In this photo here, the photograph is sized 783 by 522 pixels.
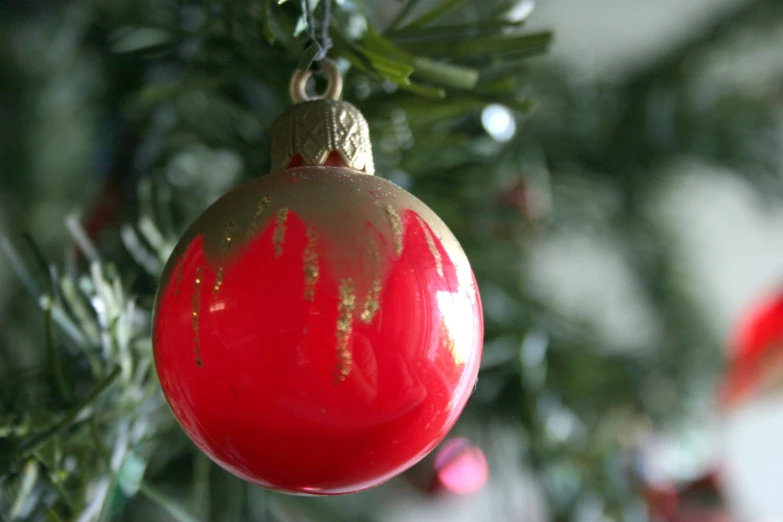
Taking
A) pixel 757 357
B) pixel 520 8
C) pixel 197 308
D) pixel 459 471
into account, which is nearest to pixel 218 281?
pixel 197 308

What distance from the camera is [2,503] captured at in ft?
0.83

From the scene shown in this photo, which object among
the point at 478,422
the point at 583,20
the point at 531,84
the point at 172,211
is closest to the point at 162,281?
the point at 172,211

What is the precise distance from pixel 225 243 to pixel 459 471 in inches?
16.3

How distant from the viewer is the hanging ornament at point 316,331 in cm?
19

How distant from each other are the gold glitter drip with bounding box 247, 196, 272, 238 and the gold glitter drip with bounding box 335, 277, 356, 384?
30mm

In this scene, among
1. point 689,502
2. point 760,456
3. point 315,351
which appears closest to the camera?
point 315,351

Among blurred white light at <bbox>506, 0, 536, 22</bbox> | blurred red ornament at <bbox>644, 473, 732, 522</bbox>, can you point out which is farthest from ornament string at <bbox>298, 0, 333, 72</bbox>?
blurred red ornament at <bbox>644, 473, 732, 522</bbox>

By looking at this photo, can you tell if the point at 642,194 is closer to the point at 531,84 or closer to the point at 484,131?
the point at 531,84

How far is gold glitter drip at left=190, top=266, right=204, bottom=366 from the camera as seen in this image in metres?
0.20

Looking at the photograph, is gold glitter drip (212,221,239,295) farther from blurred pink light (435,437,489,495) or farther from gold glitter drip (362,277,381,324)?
blurred pink light (435,437,489,495)

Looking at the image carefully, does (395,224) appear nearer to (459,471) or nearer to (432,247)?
(432,247)

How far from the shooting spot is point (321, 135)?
238mm

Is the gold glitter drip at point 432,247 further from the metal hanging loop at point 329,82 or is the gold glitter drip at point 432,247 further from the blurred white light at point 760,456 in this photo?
the blurred white light at point 760,456

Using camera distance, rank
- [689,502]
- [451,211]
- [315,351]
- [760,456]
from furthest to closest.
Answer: [760,456], [689,502], [451,211], [315,351]
